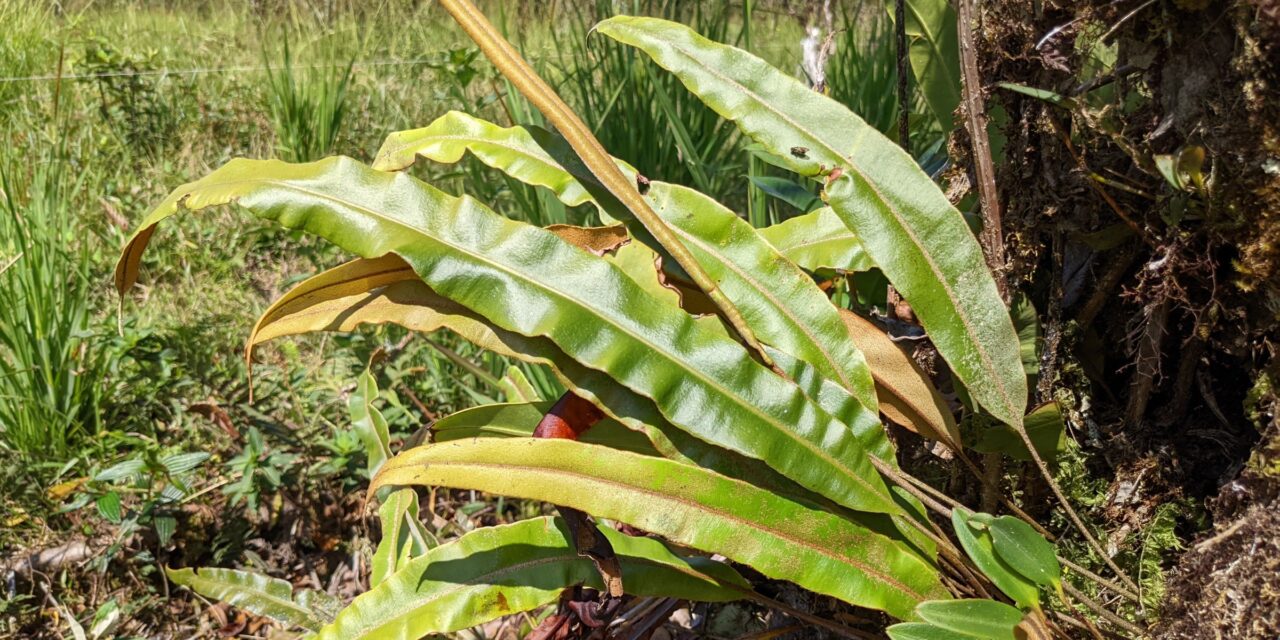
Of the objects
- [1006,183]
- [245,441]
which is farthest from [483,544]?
[245,441]

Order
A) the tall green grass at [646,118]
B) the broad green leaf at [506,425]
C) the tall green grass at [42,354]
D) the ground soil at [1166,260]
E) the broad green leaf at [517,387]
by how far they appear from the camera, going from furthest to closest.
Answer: the tall green grass at [646,118] < the tall green grass at [42,354] < the broad green leaf at [517,387] < the broad green leaf at [506,425] < the ground soil at [1166,260]

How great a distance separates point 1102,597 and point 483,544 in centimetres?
55

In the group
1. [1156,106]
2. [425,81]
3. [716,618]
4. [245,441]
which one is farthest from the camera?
[425,81]

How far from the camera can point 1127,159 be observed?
852 millimetres

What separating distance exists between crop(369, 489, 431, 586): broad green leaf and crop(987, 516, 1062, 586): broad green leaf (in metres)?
0.60

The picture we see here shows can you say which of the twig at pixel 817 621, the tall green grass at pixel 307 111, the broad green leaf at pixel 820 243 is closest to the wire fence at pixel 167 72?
the tall green grass at pixel 307 111

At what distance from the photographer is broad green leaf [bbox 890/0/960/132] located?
3.67ft

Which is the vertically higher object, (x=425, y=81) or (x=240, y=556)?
(x=425, y=81)

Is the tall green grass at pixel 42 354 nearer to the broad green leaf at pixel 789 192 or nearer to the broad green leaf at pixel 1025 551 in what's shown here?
the broad green leaf at pixel 789 192

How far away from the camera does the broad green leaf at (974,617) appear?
73 cm

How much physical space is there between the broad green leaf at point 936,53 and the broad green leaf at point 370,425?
0.74 metres

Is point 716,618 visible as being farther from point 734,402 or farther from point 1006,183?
point 1006,183

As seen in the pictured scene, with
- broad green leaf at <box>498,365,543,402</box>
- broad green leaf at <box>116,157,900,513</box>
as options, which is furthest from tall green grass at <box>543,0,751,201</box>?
broad green leaf at <box>116,157,900,513</box>

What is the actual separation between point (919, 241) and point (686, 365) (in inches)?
9.1
